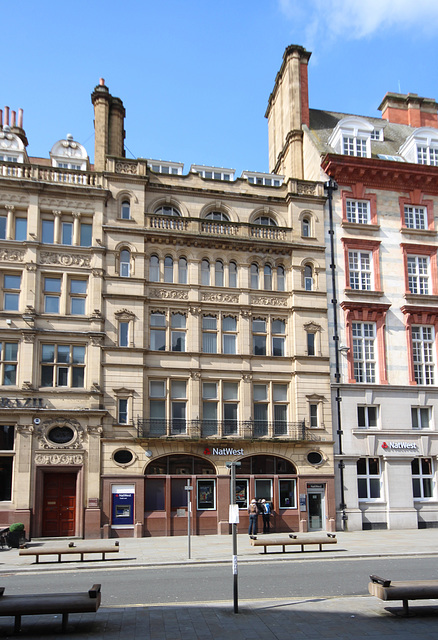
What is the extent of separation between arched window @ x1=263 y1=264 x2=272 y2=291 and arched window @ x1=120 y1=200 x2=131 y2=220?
7.71m

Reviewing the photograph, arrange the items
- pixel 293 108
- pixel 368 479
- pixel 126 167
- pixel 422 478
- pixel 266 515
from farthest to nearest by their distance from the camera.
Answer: pixel 293 108
pixel 422 478
pixel 126 167
pixel 368 479
pixel 266 515

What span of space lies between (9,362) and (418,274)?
22.5 meters

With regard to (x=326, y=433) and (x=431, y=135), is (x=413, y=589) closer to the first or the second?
(x=326, y=433)

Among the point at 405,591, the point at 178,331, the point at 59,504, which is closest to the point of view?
the point at 405,591

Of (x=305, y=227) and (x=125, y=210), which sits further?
(x=305, y=227)

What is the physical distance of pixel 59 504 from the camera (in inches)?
1087

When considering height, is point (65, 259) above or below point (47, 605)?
above

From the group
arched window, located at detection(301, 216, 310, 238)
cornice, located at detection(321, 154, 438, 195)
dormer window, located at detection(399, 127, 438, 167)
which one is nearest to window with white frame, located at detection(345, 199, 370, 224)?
cornice, located at detection(321, 154, 438, 195)

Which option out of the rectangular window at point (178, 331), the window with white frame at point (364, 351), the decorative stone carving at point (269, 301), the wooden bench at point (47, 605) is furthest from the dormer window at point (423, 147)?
the wooden bench at point (47, 605)

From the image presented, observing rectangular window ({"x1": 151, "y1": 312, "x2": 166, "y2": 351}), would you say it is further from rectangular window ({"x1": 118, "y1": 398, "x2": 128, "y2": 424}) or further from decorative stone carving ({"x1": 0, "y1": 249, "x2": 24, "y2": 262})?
decorative stone carving ({"x1": 0, "y1": 249, "x2": 24, "y2": 262})

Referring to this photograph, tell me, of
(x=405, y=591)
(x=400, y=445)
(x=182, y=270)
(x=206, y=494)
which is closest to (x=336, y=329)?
(x=400, y=445)

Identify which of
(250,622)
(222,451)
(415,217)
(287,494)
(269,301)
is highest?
(415,217)

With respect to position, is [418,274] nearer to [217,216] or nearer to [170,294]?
[217,216]

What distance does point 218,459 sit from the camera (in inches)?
1164
